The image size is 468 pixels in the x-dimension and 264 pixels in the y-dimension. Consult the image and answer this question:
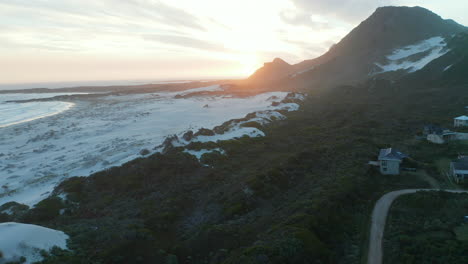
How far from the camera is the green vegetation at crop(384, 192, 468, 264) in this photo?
12.5 metres

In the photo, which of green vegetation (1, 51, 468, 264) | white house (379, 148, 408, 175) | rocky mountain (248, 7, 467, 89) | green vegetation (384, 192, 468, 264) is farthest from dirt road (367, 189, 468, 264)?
rocky mountain (248, 7, 467, 89)

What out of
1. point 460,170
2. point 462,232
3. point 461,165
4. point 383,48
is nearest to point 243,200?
point 462,232

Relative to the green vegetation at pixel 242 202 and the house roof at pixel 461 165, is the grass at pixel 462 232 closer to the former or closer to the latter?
the green vegetation at pixel 242 202

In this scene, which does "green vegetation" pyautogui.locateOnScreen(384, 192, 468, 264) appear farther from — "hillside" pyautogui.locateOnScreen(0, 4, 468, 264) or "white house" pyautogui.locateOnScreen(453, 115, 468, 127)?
"white house" pyautogui.locateOnScreen(453, 115, 468, 127)

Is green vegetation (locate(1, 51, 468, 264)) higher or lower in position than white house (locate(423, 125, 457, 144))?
lower

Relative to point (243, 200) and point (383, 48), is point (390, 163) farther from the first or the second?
point (383, 48)

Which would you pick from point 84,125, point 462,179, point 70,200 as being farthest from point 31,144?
point 462,179

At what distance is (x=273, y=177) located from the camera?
22.4m

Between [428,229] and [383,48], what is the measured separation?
432ft

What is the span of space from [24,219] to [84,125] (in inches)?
1387

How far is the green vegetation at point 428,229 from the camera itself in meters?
12.5

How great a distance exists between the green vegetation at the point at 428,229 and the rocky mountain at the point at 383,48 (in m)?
87.0

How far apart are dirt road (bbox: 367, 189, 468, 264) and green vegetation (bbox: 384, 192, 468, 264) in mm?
299

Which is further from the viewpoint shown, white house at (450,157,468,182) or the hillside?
white house at (450,157,468,182)
